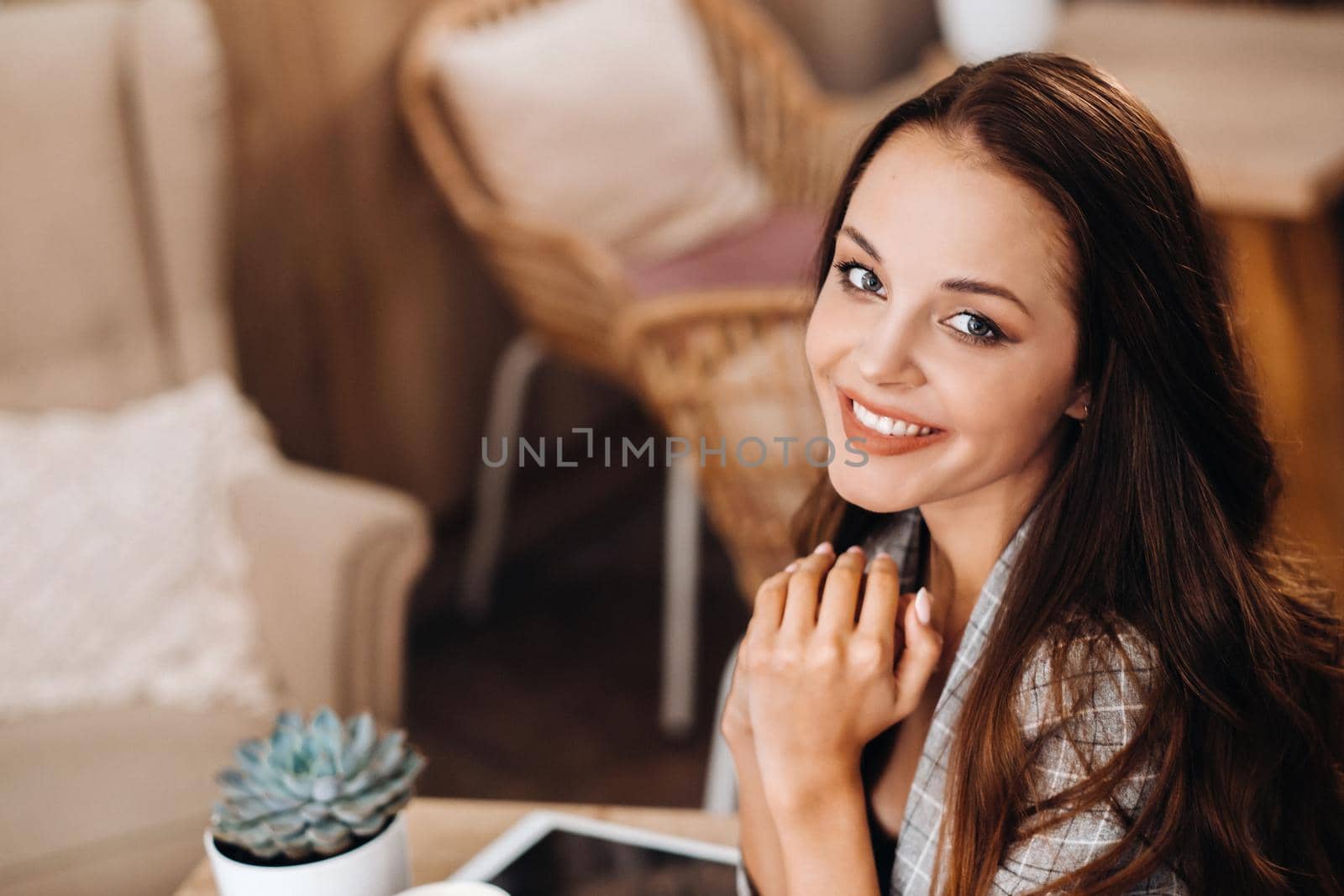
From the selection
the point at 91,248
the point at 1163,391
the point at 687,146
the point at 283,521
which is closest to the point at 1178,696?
the point at 1163,391

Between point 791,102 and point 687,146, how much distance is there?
263 millimetres

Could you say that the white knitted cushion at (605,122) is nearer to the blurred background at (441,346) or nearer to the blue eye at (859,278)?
the blurred background at (441,346)

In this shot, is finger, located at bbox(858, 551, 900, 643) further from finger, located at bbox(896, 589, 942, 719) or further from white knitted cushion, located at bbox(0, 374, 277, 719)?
white knitted cushion, located at bbox(0, 374, 277, 719)

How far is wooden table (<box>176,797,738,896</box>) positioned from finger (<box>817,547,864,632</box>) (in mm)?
245

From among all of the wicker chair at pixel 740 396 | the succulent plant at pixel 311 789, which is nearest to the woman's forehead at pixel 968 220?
the succulent plant at pixel 311 789

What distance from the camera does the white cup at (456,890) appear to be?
86cm

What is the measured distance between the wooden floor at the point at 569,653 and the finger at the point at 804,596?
3.86ft

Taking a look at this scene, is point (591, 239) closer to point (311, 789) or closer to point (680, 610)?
point (680, 610)

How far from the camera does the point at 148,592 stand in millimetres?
1524

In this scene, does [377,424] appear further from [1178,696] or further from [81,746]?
[1178,696]

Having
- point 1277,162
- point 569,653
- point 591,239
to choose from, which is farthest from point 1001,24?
point 569,653

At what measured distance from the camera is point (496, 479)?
2422 millimetres

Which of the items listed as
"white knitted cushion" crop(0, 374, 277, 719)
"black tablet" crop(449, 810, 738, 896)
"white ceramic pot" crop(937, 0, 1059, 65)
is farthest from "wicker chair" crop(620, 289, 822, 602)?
"white ceramic pot" crop(937, 0, 1059, 65)

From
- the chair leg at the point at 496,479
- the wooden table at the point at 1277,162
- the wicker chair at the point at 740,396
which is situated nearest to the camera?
the wicker chair at the point at 740,396
